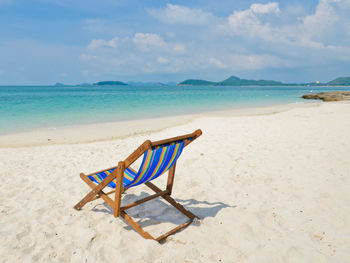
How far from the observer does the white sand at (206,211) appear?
2.41 meters

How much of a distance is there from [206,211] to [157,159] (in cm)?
126

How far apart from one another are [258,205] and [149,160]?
1873 mm

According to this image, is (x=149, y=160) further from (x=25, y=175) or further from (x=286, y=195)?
(x=25, y=175)

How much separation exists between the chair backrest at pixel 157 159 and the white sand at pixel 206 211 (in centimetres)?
73

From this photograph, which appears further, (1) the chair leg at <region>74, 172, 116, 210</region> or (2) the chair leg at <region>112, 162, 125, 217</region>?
(1) the chair leg at <region>74, 172, 116, 210</region>

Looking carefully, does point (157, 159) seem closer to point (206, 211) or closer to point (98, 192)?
point (98, 192)

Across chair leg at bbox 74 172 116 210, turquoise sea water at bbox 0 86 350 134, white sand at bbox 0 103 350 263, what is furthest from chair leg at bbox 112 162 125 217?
turquoise sea water at bbox 0 86 350 134

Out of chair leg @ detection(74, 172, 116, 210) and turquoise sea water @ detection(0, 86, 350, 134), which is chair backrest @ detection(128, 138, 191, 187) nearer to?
chair leg @ detection(74, 172, 116, 210)

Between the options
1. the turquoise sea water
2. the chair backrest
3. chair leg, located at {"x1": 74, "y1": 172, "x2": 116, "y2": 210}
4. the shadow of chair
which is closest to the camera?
the chair backrest

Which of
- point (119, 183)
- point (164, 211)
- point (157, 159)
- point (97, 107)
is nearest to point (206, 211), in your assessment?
point (164, 211)

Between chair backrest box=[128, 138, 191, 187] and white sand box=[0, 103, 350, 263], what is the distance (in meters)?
0.73

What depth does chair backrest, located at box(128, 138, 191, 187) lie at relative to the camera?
2.40 meters

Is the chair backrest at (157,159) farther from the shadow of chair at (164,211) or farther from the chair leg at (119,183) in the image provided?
the shadow of chair at (164,211)

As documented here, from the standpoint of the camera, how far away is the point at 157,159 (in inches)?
98.6
